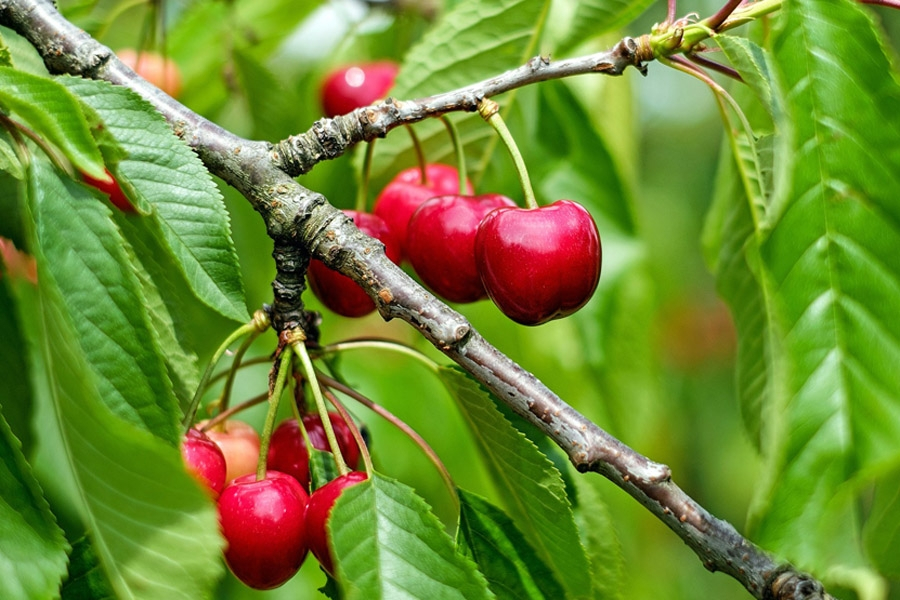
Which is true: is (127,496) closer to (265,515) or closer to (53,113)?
(265,515)

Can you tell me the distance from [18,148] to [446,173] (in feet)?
2.20

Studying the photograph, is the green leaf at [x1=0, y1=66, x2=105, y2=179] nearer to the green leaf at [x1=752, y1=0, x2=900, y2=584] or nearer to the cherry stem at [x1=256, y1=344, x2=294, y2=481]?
the cherry stem at [x1=256, y1=344, x2=294, y2=481]

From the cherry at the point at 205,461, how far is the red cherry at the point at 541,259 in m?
0.34

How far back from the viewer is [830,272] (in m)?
0.83

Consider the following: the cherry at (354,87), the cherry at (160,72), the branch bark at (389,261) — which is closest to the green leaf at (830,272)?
the branch bark at (389,261)

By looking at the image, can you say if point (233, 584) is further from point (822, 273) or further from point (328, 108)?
point (822, 273)

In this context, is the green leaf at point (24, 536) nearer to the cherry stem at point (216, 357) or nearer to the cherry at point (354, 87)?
the cherry stem at point (216, 357)

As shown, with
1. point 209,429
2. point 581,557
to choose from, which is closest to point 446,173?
point 209,429

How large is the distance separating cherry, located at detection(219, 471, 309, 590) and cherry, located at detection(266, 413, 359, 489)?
10cm

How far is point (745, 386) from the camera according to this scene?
48.9 inches

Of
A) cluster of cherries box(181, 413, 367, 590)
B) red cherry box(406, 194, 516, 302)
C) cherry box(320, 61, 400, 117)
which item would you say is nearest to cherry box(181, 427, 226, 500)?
cluster of cherries box(181, 413, 367, 590)

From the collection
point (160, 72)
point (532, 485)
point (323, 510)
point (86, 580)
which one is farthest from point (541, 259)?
point (160, 72)

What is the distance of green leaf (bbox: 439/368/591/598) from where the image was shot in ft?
3.19

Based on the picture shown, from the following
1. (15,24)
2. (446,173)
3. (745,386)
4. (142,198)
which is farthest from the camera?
(446,173)
